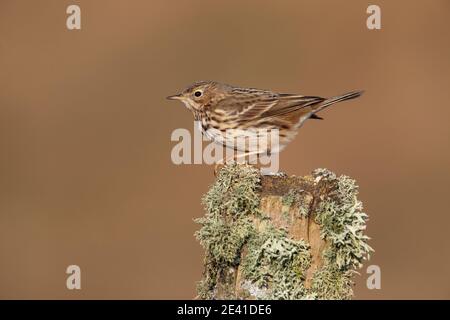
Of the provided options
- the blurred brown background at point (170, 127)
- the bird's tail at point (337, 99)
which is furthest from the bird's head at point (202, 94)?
the blurred brown background at point (170, 127)

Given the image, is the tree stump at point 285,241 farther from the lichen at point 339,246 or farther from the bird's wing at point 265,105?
the bird's wing at point 265,105

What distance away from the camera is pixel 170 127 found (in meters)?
16.4

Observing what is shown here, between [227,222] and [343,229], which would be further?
[227,222]

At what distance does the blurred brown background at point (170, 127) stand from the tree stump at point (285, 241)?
6.68 m

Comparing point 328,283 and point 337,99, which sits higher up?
point 337,99

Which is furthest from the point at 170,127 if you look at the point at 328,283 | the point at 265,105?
the point at 328,283

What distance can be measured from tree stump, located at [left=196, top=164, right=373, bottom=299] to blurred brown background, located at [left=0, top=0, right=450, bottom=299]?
6.68 m

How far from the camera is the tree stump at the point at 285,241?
20.4 feet

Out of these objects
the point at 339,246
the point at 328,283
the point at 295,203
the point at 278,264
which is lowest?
the point at 328,283

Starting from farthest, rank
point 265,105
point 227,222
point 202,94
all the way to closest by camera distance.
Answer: point 202,94, point 265,105, point 227,222

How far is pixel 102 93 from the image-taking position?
17562 mm

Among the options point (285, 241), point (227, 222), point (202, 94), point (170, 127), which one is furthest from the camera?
point (170, 127)

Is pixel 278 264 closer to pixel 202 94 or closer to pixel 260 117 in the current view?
pixel 260 117

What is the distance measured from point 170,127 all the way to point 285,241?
10385 mm
